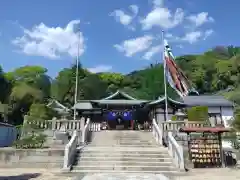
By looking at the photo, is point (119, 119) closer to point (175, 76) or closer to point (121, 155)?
point (175, 76)

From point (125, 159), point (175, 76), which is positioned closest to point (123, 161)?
point (125, 159)

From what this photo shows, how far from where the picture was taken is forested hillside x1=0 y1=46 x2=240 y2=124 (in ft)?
154

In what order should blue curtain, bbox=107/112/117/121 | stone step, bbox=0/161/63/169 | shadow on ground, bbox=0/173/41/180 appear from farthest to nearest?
blue curtain, bbox=107/112/117/121, stone step, bbox=0/161/63/169, shadow on ground, bbox=0/173/41/180

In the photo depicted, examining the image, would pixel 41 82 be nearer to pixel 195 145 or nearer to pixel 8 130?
pixel 8 130

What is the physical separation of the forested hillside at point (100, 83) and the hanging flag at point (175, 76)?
40.8 ft

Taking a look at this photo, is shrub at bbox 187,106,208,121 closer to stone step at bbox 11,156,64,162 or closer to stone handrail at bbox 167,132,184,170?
stone handrail at bbox 167,132,184,170

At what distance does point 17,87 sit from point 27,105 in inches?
150

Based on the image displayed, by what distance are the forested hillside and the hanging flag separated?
12.4 meters

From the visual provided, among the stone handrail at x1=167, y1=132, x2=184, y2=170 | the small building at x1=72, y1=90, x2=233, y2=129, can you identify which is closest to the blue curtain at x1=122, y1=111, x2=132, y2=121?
the small building at x1=72, y1=90, x2=233, y2=129

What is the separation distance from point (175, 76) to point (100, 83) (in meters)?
38.7

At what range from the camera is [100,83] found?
58.7 m

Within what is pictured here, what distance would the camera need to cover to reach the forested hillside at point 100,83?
154 ft

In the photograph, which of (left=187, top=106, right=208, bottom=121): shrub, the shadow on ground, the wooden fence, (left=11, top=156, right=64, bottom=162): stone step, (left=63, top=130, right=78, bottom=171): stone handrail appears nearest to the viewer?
the shadow on ground

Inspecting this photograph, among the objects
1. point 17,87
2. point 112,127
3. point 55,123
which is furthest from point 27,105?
point 55,123
